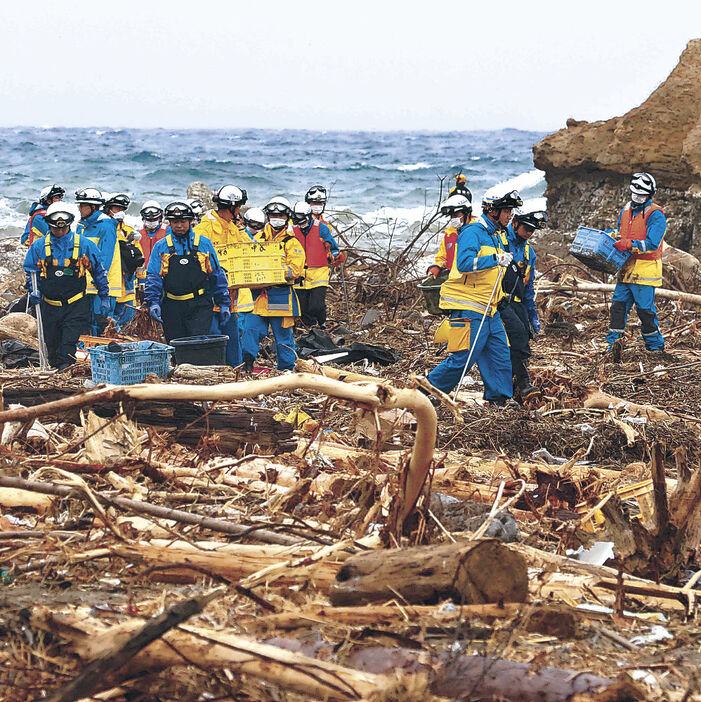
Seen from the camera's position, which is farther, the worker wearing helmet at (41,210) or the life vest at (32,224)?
the worker wearing helmet at (41,210)

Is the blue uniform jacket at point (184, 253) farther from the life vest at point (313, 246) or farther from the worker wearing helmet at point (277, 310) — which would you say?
the life vest at point (313, 246)

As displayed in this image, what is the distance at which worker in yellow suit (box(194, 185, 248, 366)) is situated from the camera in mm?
9547

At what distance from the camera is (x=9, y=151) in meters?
68.0

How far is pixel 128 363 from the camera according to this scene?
6.95 metres

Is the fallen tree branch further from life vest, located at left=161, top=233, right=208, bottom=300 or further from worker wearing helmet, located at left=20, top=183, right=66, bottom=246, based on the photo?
worker wearing helmet, located at left=20, top=183, right=66, bottom=246

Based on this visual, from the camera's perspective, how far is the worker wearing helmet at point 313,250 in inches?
429

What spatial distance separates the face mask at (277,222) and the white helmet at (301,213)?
509 mm

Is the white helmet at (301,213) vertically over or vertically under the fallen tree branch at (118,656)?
over

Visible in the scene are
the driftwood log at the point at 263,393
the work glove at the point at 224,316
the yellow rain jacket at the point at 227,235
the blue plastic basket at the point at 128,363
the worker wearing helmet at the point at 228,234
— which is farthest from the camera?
the yellow rain jacket at the point at 227,235

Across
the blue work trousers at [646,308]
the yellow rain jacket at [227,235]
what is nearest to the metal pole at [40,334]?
the yellow rain jacket at [227,235]

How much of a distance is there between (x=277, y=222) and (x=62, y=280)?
2379mm

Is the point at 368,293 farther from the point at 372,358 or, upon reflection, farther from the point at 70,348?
the point at 70,348

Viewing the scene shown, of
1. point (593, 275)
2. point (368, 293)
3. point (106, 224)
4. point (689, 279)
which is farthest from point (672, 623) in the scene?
point (593, 275)

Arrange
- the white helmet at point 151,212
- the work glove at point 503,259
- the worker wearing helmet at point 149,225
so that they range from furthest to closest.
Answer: the white helmet at point 151,212
the worker wearing helmet at point 149,225
the work glove at point 503,259
